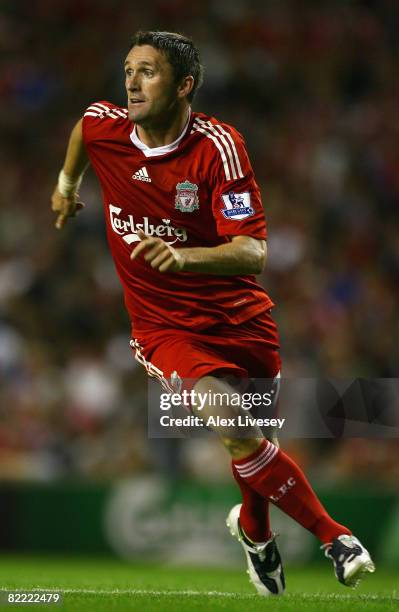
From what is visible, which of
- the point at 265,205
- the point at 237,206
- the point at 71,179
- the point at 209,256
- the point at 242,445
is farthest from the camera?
the point at 265,205

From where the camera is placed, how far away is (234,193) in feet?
19.4

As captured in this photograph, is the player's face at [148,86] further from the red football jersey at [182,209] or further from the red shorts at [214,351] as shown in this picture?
the red shorts at [214,351]

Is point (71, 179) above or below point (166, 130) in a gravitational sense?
below

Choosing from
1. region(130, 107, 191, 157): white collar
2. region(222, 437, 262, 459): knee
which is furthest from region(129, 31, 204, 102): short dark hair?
region(222, 437, 262, 459): knee

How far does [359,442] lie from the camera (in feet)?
39.7

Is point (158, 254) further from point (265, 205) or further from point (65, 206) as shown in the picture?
point (265, 205)

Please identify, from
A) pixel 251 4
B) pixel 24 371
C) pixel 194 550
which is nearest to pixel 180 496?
pixel 194 550

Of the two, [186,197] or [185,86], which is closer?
[186,197]

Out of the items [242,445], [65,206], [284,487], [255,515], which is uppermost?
[65,206]

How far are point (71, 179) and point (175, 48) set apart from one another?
112 cm

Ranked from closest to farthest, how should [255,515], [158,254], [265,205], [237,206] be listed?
1. [158,254]
2. [237,206]
3. [255,515]
4. [265,205]

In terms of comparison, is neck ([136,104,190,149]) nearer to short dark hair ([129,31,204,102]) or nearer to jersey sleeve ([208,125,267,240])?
short dark hair ([129,31,204,102])

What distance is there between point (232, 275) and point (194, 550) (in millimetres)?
6290

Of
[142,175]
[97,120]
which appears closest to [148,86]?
[142,175]
